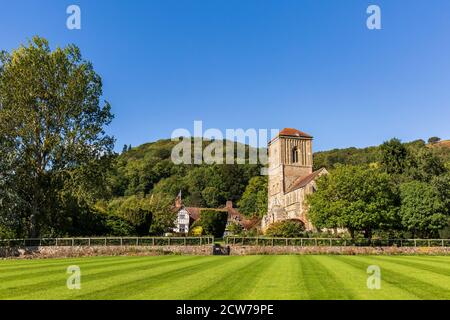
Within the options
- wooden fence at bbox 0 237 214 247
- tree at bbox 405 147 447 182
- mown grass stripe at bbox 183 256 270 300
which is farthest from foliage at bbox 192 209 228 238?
mown grass stripe at bbox 183 256 270 300

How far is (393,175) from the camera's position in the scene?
63.3 m

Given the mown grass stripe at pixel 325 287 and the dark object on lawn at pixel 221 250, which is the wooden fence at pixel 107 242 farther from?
the mown grass stripe at pixel 325 287

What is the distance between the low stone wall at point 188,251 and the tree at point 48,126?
418 cm

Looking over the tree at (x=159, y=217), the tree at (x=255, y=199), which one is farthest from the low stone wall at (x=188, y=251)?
the tree at (x=255, y=199)

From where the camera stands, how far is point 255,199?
10506 cm

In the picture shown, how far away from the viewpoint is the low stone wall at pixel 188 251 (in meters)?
31.0

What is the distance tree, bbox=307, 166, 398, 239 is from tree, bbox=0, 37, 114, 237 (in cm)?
2175

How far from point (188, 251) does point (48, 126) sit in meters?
15.7

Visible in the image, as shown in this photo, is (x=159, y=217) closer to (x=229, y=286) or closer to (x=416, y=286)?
(x=229, y=286)

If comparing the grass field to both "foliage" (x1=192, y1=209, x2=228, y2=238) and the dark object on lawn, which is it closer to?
the dark object on lawn

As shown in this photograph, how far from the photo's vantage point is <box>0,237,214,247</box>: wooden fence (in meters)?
32.2
